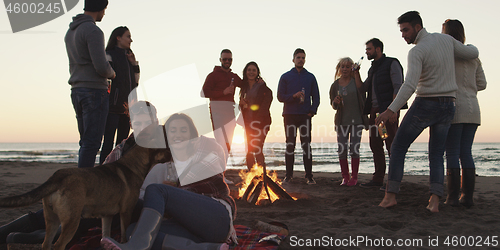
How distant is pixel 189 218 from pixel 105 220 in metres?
0.69

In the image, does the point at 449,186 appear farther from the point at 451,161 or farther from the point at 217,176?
the point at 217,176

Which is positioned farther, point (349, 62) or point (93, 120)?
point (349, 62)

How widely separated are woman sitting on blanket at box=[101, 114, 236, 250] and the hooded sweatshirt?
1.25m

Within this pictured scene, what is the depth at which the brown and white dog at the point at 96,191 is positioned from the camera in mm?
2180

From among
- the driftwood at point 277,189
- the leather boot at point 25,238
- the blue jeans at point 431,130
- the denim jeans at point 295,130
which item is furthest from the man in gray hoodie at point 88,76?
the denim jeans at point 295,130

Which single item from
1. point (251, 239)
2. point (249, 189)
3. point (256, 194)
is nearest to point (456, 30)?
point (256, 194)

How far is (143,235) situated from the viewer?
226 centimetres

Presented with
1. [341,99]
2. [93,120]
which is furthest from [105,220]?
[341,99]

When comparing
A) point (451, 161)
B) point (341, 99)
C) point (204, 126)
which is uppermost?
point (341, 99)

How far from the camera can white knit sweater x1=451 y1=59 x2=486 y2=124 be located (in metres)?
4.33

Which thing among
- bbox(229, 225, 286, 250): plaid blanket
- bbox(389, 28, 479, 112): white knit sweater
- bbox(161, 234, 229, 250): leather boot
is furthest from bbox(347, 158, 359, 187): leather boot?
bbox(161, 234, 229, 250): leather boot

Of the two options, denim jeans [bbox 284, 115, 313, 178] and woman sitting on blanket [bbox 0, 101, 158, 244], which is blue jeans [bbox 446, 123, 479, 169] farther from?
woman sitting on blanket [bbox 0, 101, 158, 244]

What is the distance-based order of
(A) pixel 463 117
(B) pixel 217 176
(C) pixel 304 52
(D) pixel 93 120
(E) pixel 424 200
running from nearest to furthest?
(B) pixel 217 176 → (D) pixel 93 120 → (A) pixel 463 117 → (E) pixel 424 200 → (C) pixel 304 52

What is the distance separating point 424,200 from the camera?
5.11m
